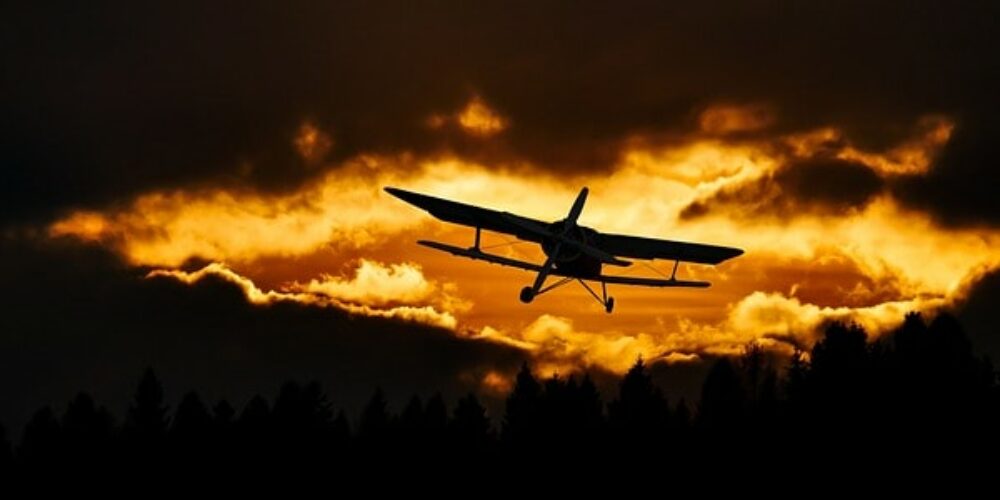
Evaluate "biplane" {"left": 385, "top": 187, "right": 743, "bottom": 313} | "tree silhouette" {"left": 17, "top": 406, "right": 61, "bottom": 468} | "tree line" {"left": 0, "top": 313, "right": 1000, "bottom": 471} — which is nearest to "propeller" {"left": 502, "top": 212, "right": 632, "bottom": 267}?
"biplane" {"left": 385, "top": 187, "right": 743, "bottom": 313}

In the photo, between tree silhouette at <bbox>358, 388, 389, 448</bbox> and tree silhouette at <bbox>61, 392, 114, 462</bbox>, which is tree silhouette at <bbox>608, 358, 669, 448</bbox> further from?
tree silhouette at <bbox>61, 392, 114, 462</bbox>

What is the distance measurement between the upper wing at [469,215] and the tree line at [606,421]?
51056mm

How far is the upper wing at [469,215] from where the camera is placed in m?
69.6

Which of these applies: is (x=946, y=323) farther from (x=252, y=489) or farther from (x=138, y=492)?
(x=138, y=492)

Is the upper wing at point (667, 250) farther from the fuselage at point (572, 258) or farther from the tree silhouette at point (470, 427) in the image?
the tree silhouette at point (470, 427)

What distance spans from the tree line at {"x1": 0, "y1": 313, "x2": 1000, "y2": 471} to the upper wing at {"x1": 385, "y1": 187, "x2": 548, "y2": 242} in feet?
168

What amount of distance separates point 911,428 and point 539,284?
58329 millimetres

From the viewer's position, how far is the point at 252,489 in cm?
13400

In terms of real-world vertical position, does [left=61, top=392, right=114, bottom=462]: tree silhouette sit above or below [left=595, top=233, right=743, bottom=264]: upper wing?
below

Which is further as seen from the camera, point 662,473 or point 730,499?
point 662,473

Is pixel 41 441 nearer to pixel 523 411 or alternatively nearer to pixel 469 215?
pixel 523 411

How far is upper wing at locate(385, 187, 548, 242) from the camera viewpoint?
228ft

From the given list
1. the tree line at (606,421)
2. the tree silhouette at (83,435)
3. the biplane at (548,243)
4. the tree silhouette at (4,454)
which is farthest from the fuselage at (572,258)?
the tree silhouette at (4,454)

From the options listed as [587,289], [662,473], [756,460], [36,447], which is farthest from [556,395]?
[587,289]
